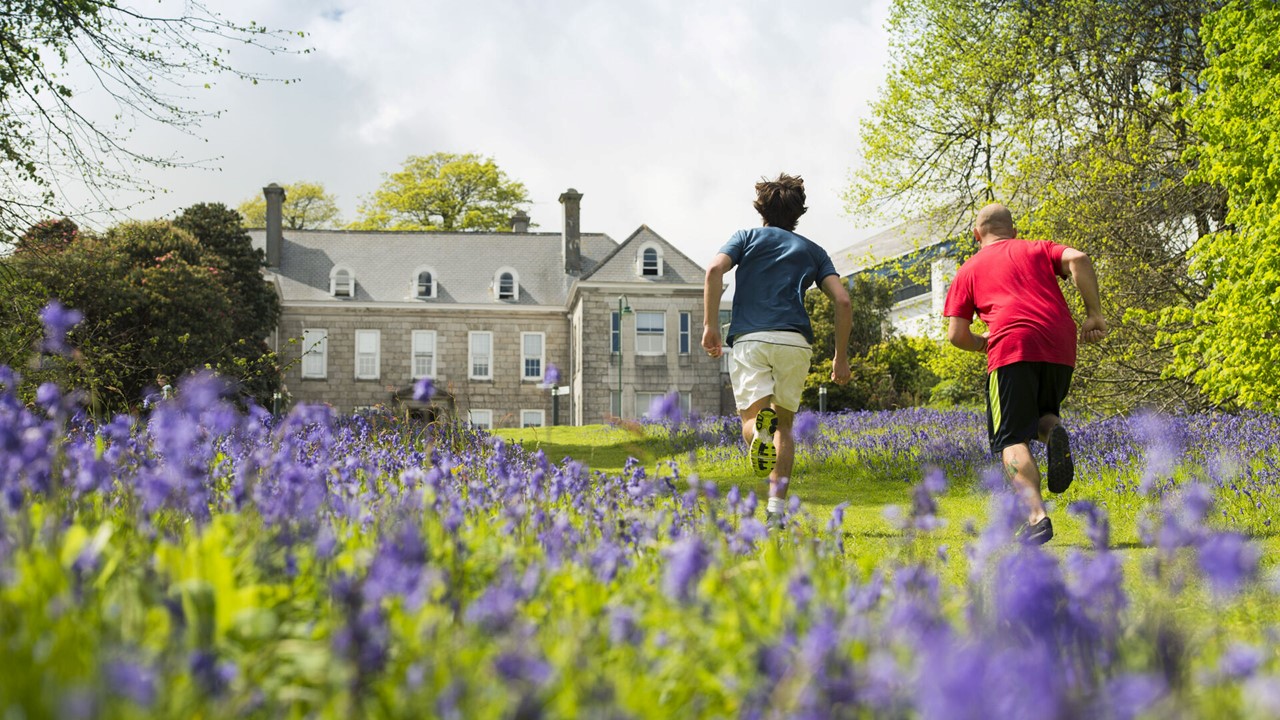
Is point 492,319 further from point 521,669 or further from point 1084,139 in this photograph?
point 521,669

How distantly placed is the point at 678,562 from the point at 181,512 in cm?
256

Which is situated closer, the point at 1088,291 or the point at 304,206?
the point at 1088,291

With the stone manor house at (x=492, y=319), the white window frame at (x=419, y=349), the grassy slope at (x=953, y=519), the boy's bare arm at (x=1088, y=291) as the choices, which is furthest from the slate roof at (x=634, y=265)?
the boy's bare arm at (x=1088, y=291)

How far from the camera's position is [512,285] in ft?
122

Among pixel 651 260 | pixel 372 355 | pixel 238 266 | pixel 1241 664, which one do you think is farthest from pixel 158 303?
pixel 1241 664

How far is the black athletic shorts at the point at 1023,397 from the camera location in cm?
560

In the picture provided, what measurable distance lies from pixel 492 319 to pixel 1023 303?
3225cm

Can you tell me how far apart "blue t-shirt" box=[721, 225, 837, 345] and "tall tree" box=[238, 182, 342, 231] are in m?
45.8

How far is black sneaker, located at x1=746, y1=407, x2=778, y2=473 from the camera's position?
579 cm

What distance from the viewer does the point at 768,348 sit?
612 cm

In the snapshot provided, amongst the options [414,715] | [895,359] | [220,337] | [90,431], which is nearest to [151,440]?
[90,431]

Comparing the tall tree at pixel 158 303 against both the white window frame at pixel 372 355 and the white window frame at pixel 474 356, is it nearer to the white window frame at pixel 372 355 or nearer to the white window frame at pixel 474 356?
the white window frame at pixel 372 355

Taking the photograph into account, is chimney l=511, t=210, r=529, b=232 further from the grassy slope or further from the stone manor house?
the grassy slope

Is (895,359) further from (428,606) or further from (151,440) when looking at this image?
(428,606)
